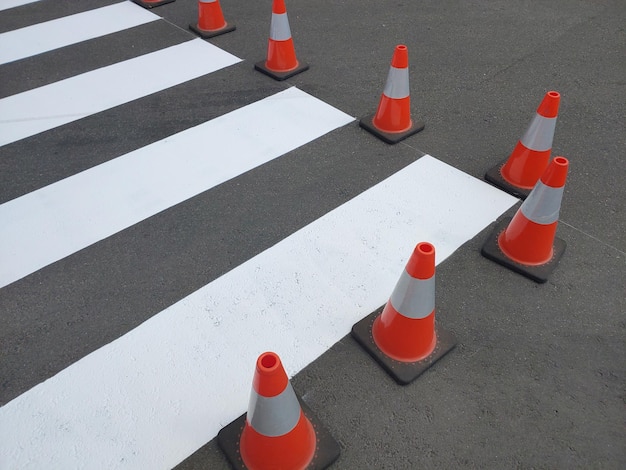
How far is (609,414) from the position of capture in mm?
2244

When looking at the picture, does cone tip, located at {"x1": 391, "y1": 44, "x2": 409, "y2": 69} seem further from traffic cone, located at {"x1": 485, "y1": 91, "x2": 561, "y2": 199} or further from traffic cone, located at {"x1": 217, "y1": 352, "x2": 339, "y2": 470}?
traffic cone, located at {"x1": 217, "y1": 352, "x2": 339, "y2": 470}

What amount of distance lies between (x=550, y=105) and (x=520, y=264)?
1.01 metres

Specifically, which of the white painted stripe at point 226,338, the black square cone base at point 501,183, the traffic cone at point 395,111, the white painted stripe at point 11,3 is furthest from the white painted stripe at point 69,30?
the black square cone base at point 501,183

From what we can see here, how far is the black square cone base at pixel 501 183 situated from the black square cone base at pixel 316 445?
2.06m

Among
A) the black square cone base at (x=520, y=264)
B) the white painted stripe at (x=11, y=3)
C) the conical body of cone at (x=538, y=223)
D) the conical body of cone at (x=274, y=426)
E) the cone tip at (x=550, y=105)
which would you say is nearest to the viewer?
the conical body of cone at (x=274, y=426)

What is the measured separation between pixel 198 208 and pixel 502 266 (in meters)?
1.90

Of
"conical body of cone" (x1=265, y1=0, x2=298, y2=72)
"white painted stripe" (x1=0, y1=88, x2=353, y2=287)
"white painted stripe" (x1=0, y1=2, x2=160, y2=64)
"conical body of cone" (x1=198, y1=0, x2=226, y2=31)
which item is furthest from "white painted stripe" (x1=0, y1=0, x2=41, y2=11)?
"white painted stripe" (x1=0, y1=88, x2=353, y2=287)

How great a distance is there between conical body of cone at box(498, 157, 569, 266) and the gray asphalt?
0.13 m

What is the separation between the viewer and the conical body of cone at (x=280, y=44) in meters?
4.39

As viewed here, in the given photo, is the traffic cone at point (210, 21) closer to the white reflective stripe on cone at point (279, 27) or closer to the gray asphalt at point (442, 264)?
the gray asphalt at point (442, 264)

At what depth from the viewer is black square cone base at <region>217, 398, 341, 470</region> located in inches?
81.1

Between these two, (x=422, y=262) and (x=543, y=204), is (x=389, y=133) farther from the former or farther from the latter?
(x=422, y=262)

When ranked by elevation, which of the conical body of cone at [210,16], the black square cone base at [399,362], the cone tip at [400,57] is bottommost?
the black square cone base at [399,362]

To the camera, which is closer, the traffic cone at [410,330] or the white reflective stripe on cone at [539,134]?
the traffic cone at [410,330]
